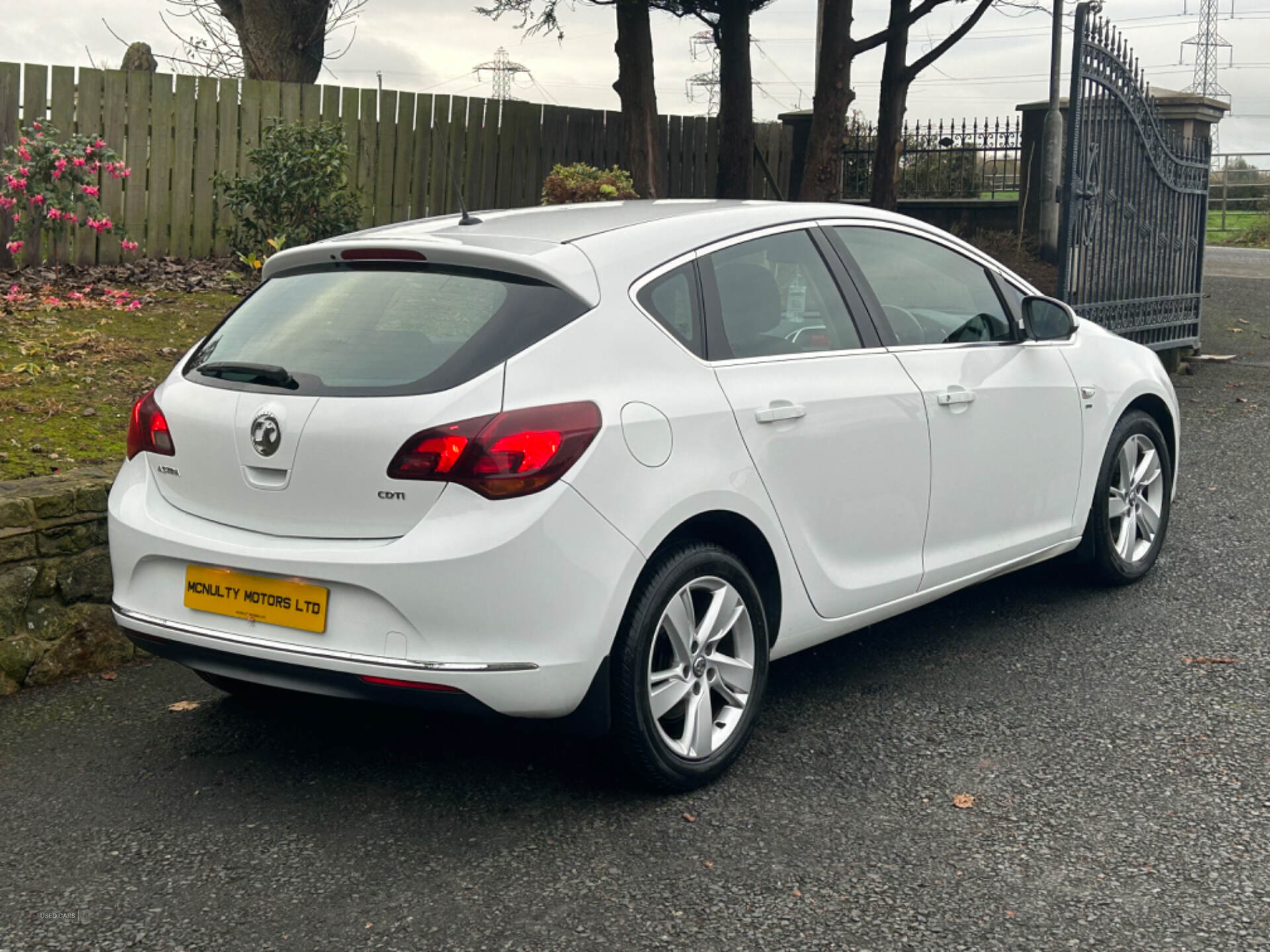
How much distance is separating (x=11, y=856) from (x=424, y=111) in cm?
1195

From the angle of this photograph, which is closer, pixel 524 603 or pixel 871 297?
pixel 524 603

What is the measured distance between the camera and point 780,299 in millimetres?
4383

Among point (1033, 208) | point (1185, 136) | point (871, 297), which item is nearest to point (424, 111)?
point (1185, 136)

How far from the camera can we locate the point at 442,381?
138 inches

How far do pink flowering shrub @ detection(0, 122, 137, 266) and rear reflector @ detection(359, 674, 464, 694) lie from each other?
8.31 m

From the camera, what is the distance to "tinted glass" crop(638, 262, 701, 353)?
12.9 feet

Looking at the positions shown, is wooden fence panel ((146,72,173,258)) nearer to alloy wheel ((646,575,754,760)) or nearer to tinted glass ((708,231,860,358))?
tinted glass ((708,231,860,358))

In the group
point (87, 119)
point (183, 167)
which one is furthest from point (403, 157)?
point (87, 119)

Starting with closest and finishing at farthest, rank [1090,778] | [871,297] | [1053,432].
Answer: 1. [1090,778]
2. [871,297]
3. [1053,432]

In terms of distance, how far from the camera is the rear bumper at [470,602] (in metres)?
3.40

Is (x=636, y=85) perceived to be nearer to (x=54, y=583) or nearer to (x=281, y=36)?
(x=281, y=36)

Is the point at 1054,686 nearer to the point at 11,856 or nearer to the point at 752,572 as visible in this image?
the point at 752,572

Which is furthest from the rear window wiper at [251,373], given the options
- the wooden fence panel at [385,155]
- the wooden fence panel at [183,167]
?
the wooden fence panel at [385,155]

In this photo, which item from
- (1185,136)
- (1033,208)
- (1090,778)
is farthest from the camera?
(1033,208)
